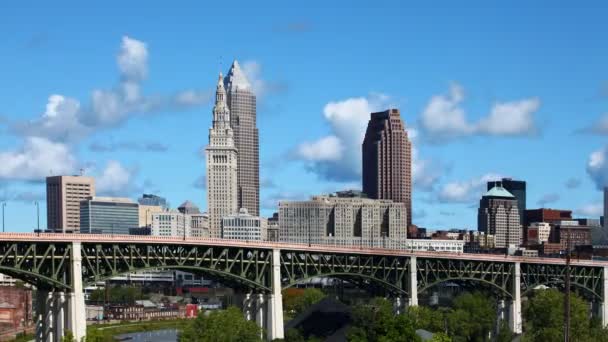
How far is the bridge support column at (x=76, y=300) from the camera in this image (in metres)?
128

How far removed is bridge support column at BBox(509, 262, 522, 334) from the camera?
18893cm

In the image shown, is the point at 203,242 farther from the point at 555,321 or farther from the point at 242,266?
the point at 555,321

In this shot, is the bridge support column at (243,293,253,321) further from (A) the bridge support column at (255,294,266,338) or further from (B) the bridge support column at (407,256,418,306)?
(B) the bridge support column at (407,256,418,306)

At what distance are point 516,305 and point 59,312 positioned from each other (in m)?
84.8

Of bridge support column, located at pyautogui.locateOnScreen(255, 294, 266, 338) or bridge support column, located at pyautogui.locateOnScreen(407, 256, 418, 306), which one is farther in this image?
bridge support column, located at pyautogui.locateOnScreen(407, 256, 418, 306)

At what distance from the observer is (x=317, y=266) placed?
162 metres

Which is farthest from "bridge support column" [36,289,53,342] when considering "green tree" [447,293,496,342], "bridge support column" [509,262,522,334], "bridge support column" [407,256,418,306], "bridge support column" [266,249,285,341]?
"bridge support column" [509,262,522,334]

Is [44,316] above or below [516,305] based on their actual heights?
above

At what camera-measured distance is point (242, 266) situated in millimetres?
149500

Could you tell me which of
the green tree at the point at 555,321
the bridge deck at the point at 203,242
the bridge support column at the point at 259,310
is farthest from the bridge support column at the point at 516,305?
the bridge support column at the point at 259,310

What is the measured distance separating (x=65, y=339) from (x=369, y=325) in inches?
1302

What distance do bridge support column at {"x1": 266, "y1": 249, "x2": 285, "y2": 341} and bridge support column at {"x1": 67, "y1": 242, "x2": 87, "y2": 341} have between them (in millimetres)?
29914

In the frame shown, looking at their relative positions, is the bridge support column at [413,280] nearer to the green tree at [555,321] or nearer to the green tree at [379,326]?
the green tree at [555,321]

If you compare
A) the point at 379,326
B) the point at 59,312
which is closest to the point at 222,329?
the point at 59,312
